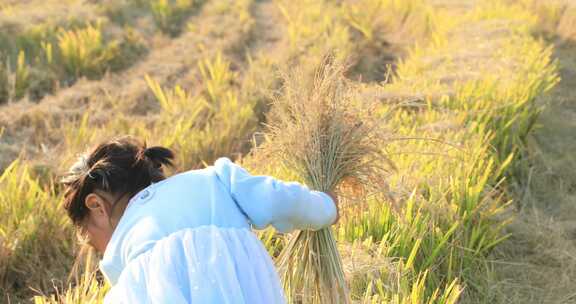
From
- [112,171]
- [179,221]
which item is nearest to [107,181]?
[112,171]

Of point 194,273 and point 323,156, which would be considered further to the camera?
point 323,156

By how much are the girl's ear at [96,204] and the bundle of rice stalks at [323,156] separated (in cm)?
55

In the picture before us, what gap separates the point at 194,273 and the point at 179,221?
0.12 m

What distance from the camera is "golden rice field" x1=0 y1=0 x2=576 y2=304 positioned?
221 cm

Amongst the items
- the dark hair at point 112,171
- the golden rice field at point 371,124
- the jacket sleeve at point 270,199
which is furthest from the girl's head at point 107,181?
the golden rice field at point 371,124

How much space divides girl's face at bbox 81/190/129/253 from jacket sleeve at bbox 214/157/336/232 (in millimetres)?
247

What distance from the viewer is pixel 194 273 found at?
142 centimetres

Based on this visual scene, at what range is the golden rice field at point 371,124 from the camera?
2.21m

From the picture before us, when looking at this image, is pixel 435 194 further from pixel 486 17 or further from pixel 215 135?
pixel 486 17

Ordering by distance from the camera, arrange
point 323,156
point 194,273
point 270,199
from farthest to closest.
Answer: point 323,156
point 270,199
point 194,273

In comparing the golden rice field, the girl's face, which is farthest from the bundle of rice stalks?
the girl's face

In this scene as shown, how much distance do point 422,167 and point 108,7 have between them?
5314 mm

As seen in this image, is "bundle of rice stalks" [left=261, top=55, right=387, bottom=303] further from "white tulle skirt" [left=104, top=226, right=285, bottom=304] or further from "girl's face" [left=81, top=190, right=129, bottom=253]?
"girl's face" [left=81, top=190, right=129, bottom=253]

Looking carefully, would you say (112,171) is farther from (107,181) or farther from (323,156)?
(323,156)
